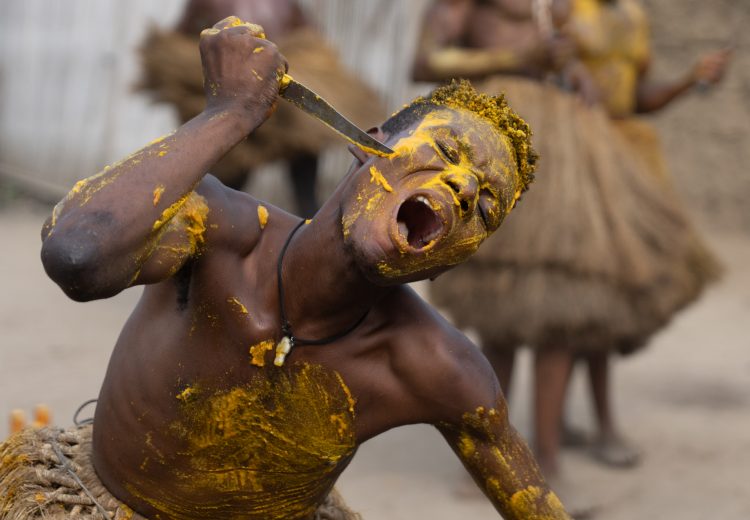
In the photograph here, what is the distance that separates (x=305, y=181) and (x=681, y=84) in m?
2.01

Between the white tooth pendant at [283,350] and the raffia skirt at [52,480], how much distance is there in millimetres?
434

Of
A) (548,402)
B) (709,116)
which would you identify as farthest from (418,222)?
(709,116)

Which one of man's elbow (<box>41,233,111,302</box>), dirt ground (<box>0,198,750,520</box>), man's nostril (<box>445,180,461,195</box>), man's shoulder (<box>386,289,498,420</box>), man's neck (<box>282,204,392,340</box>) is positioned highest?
man's nostril (<box>445,180,461,195</box>)

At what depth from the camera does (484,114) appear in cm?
194

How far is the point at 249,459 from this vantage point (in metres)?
2.05

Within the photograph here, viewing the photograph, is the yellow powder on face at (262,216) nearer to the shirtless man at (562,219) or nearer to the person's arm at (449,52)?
the shirtless man at (562,219)

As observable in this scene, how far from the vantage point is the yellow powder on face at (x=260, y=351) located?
6.38ft

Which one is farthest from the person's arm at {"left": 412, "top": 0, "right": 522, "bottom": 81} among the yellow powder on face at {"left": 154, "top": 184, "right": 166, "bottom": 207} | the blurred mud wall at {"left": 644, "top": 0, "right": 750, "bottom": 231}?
the blurred mud wall at {"left": 644, "top": 0, "right": 750, "bottom": 231}

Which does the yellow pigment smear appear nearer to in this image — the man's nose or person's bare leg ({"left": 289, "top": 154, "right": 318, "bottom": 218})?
the man's nose

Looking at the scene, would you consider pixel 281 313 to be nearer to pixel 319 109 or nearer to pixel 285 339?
pixel 285 339

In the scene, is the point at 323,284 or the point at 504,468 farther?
the point at 504,468

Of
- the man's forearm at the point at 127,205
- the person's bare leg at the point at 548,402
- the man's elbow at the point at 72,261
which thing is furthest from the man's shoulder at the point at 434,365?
the person's bare leg at the point at 548,402

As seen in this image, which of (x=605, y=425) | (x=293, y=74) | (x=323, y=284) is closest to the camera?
(x=323, y=284)

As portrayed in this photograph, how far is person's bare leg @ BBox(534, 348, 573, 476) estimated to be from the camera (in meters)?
4.61
